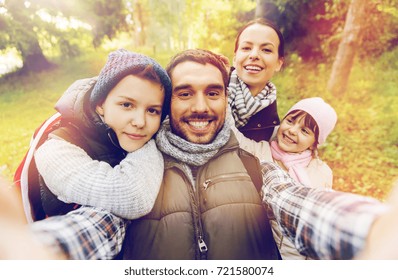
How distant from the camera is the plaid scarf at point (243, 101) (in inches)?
64.1

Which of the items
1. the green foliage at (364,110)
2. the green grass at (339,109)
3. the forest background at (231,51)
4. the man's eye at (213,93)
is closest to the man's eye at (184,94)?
the man's eye at (213,93)

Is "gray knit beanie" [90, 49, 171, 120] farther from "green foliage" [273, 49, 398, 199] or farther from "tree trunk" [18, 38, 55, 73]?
"green foliage" [273, 49, 398, 199]

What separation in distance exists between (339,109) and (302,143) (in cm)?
56

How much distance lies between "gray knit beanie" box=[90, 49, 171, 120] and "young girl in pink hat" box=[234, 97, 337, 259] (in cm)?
62

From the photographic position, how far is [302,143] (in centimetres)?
Answer: 158

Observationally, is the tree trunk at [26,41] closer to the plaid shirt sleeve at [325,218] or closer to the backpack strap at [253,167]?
the backpack strap at [253,167]

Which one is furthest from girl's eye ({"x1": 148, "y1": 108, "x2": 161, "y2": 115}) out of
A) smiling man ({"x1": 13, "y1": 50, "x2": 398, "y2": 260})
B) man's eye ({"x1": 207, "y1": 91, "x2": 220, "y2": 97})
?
man's eye ({"x1": 207, "y1": 91, "x2": 220, "y2": 97})

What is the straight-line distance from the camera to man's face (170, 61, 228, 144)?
1271 millimetres

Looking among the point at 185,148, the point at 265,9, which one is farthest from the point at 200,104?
the point at 265,9

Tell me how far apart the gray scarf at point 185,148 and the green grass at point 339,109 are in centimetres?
53

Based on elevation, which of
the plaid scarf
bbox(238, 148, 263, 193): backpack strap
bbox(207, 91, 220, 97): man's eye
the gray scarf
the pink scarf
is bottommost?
the pink scarf
